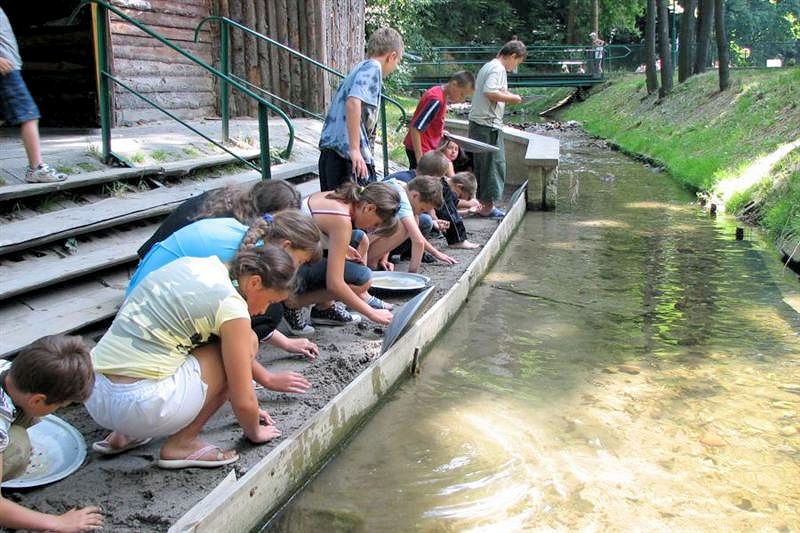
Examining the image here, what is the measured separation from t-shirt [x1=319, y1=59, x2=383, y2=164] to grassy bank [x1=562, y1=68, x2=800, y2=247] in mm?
4063

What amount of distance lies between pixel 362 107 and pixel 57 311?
7.67ft

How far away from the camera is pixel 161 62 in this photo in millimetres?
9062

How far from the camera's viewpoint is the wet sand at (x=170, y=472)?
2643 mm

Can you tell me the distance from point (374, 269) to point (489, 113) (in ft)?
8.96

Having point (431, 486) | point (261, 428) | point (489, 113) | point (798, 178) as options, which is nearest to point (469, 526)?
point (431, 486)

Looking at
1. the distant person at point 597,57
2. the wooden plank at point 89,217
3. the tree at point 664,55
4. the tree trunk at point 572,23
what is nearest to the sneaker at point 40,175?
the wooden plank at point 89,217

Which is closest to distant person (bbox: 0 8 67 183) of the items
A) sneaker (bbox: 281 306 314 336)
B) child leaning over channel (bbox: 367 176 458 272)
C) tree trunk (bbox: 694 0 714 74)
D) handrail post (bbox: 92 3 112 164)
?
handrail post (bbox: 92 3 112 164)

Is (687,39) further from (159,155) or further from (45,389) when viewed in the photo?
(45,389)

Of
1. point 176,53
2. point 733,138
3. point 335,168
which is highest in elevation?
point 176,53

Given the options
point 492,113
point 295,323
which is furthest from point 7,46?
point 492,113

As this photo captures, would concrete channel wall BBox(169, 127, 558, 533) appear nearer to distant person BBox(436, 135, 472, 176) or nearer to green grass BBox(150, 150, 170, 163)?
distant person BBox(436, 135, 472, 176)

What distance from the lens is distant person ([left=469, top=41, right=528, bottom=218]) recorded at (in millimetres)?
7637

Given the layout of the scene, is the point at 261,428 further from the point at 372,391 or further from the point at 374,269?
the point at 374,269

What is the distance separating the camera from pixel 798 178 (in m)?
8.11
